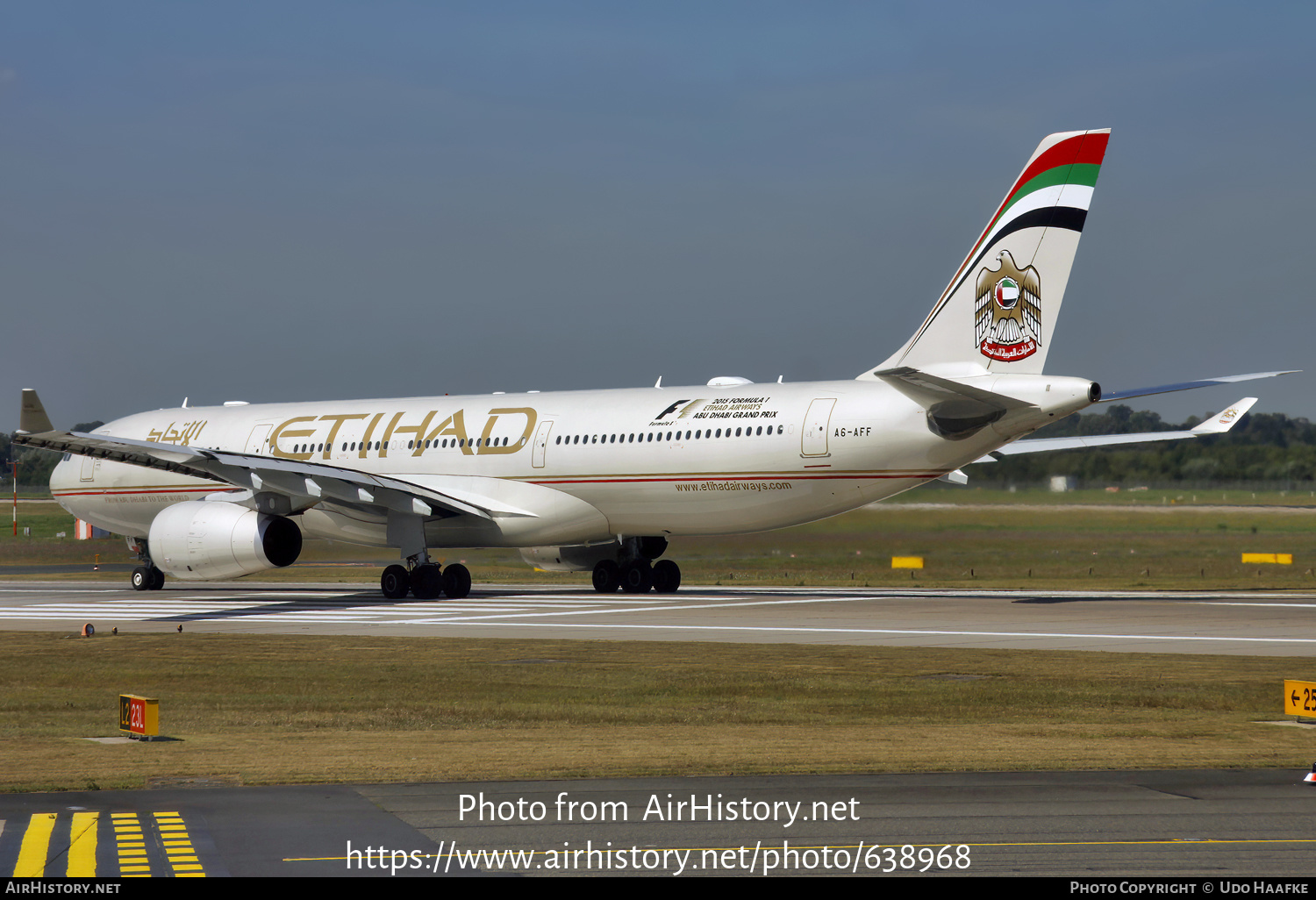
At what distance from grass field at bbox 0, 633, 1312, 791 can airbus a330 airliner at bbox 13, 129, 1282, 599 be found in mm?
8092

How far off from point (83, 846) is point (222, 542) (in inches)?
899

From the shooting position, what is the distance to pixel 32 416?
27125 mm

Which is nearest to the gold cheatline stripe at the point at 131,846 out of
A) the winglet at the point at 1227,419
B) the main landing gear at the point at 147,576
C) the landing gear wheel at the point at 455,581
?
the landing gear wheel at the point at 455,581

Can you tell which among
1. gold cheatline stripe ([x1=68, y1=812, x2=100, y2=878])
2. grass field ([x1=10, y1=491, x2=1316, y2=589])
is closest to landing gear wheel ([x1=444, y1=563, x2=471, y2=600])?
grass field ([x1=10, y1=491, x2=1316, y2=589])

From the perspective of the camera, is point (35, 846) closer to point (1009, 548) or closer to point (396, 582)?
point (396, 582)

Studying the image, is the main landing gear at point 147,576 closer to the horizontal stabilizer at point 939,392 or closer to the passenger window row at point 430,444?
the passenger window row at point 430,444

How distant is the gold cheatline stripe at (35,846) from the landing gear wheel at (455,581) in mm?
24246

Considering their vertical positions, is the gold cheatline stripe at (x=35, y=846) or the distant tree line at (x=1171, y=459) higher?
the distant tree line at (x=1171, y=459)

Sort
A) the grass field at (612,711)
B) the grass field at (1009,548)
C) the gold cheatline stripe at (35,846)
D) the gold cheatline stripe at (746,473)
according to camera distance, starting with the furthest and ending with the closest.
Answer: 1. the grass field at (1009,548)
2. the gold cheatline stripe at (746,473)
3. the grass field at (612,711)
4. the gold cheatline stripe at (35,846)

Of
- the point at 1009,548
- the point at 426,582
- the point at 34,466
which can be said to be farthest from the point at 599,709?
the point at 34,466

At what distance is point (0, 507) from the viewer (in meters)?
86.2

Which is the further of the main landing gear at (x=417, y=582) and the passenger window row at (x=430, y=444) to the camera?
the passenger window row at (x=430, y=444)

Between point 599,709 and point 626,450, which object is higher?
point 626,450

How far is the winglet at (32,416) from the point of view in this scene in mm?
27000
